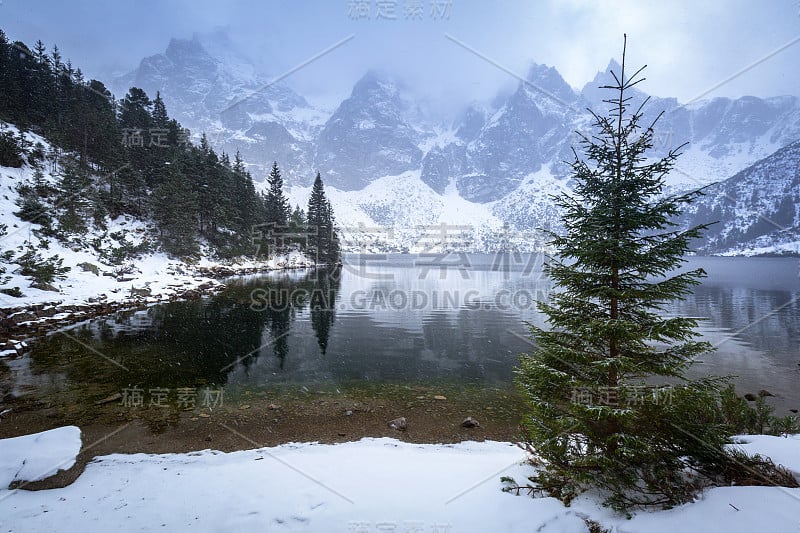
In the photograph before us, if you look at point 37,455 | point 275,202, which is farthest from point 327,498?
point 275,202

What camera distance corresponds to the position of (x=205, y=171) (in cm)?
5231

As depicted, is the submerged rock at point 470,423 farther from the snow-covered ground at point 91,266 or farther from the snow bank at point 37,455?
the snow-covered ground at point 91,266

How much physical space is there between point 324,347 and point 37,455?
1185 cm

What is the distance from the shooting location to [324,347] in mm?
17672

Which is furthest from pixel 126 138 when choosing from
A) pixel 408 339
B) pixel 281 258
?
pixel 408 339

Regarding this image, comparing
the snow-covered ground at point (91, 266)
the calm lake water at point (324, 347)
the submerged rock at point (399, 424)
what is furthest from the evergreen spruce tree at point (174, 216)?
the submerged rock at point (399, 424)

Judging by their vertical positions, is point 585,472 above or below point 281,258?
below

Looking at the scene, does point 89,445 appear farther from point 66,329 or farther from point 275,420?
point 66,329

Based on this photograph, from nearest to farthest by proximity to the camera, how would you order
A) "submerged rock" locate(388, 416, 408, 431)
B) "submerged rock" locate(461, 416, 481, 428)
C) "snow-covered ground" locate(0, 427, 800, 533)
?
"snow-covered ground" locate(0, 427, 800, 533)
"submerged rock" locate(388, 416, 408, 431)
"submerged rock" locate(461, 416, 481, 428)

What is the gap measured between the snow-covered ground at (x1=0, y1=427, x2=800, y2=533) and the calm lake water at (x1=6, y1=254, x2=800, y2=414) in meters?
5.92

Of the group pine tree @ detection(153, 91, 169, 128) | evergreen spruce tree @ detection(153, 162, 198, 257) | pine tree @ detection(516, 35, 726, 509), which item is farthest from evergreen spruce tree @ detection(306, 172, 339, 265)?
pine tree @ detection(516, 35, 726, 509)

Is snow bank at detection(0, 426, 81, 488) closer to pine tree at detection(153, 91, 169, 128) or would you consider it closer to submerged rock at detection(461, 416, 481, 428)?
submerged rock at detection(461, 416, 481, 428)

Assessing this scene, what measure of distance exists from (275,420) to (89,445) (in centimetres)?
419

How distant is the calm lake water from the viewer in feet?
42.0
